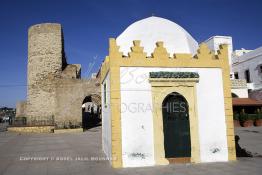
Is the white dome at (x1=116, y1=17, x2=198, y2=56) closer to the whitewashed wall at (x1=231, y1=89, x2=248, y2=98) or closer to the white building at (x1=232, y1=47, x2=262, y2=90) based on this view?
the whitewashed wall at (x1=231, y1=89, x2=248, y2=98)

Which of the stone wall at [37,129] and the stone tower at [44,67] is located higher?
the stone tower at [44,67]

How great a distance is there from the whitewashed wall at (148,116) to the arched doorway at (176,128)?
1.56 ft

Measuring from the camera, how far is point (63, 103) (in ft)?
Answer: 80.6

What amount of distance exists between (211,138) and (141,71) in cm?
327

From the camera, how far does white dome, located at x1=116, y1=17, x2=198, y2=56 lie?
37.5 ft

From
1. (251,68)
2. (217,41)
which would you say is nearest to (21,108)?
(217,41)

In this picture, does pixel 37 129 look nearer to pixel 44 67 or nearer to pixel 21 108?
pixel 44 67

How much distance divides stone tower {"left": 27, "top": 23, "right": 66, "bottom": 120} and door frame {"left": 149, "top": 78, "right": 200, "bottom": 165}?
19830 mm

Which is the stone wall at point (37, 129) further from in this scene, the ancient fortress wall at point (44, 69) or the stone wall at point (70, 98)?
the ancient fortress wall at point (44, 69)

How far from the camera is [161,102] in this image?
30.0 feet

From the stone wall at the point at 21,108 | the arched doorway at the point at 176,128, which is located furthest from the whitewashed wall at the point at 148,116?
the stone wall at the point at 21,108

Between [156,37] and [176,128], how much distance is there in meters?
4.24

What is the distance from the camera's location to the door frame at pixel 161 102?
29.3 feet

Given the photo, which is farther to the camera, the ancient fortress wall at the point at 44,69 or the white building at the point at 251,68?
the white building at the point at 251,68
